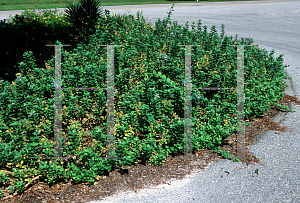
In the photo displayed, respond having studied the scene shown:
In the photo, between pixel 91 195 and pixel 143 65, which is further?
pixel 143 65

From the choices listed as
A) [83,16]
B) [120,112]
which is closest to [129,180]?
[120,112]

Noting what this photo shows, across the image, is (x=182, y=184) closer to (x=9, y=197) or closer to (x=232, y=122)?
(x=232, y=122)

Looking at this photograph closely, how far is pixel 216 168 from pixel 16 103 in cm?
295

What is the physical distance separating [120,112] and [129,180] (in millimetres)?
1161

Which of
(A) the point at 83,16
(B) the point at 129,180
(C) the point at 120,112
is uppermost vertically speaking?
(A) the point at 83,16

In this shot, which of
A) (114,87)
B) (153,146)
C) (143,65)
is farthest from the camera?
(143,65)

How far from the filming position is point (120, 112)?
4.26m

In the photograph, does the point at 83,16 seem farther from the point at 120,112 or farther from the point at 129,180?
the point at 129,180

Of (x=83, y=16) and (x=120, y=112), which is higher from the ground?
(x=83, y=16)

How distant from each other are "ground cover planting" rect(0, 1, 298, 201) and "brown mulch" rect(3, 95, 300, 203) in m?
0.09

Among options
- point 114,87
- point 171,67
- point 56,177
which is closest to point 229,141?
point 171,67

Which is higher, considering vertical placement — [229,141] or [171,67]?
[171,67]

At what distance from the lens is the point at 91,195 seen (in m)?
3.21

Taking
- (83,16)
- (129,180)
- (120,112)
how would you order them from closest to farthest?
(129,180) → (120,112) → (83,16)
